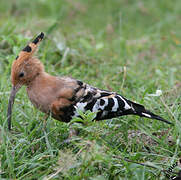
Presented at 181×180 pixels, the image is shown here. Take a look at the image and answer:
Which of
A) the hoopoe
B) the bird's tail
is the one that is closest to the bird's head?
the hoopoe

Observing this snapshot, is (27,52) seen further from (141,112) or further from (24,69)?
(141,112)

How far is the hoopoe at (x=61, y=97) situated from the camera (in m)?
3.20

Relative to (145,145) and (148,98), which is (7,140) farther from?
(148,98)

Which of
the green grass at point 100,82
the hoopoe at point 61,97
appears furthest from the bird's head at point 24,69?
the green grass at point 100,82

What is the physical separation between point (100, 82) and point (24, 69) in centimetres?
128

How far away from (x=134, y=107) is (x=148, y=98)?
0.30 metres

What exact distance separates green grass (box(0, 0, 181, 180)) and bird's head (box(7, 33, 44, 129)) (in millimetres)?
227

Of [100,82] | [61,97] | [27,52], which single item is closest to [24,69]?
[27,52]

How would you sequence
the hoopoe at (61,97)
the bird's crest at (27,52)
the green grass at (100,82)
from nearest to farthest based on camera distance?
the green grass at (100,82) < the hoopoe at (61,97) < the bird's crest at (27,52)

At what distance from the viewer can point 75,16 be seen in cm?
741

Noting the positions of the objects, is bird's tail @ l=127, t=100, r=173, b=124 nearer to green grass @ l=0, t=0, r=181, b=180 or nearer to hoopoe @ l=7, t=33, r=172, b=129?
hoopoe @ l=7, t=33, r=172, b=129

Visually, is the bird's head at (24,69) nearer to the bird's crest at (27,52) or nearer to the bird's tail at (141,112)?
the bird's crest at (27,52)

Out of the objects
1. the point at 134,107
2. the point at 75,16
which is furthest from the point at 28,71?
the point at 75,16

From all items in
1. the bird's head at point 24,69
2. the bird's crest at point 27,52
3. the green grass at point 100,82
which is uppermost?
the bird's crest at point 27,52
